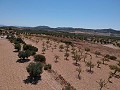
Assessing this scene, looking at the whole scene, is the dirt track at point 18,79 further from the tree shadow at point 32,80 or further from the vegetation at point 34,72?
the vegetation at point 34,72

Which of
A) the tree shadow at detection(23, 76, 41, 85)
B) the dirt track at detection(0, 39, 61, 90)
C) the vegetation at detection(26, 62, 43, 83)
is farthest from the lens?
the vegetation at detection(26, 62, 43, 83)

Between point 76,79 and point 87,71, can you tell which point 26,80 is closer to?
point 76,79

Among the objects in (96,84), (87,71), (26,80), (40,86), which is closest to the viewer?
(40,86)

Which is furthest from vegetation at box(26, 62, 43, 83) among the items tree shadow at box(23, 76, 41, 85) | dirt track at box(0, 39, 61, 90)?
dirt track at box(0, 39, 61, 90)

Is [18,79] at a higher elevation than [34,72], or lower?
lower

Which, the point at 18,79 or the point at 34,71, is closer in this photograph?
the point at 18,79

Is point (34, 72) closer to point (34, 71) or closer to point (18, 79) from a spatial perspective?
point (34, 71)

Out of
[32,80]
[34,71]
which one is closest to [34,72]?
[34,71]

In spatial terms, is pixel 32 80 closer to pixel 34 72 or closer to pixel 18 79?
pixel 34 72

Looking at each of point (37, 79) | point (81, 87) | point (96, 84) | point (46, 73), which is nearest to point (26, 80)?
point (37, 79)

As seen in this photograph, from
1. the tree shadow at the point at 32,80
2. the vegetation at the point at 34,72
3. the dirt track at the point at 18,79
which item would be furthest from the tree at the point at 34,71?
the dirt track at the point at 18,79

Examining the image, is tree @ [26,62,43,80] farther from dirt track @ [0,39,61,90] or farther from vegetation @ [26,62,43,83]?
dirt track @ [0,39,61,90]
